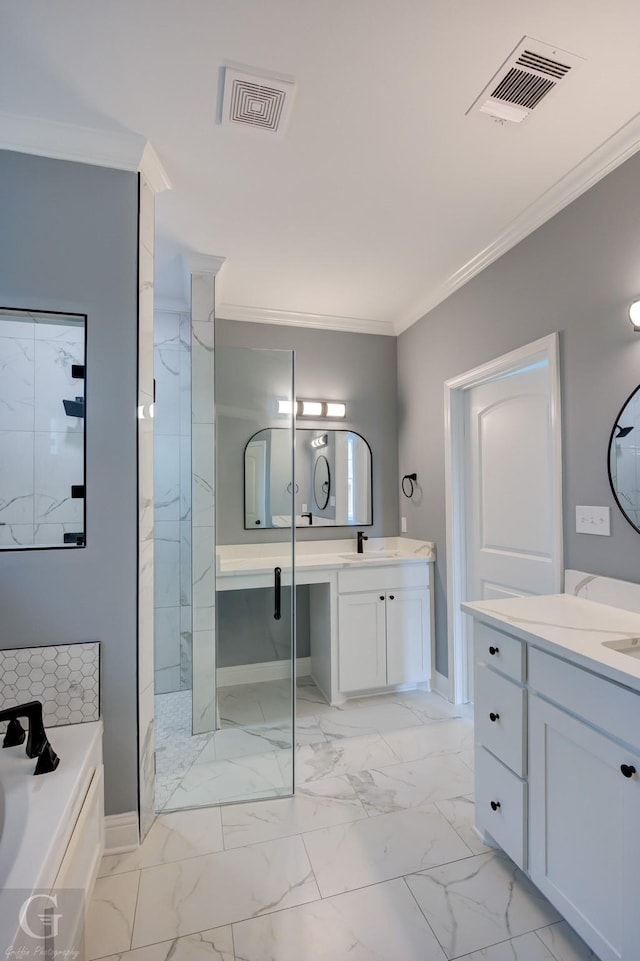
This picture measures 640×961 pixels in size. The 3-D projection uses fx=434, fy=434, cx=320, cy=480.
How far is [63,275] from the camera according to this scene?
5.34 feet

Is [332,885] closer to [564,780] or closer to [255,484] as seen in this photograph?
[564,780]

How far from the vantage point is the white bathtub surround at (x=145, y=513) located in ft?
5.54

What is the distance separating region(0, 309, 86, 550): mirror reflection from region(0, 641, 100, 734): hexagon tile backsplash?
0.39m

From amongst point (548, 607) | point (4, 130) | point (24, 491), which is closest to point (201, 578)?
point (24, 491)

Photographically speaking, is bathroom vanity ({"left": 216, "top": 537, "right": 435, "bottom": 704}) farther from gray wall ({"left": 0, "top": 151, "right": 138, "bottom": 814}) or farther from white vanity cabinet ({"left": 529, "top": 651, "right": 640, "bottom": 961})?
white vanity cabinet ({"left": 529, "top": 651, "right": 640, "bottom": 961})

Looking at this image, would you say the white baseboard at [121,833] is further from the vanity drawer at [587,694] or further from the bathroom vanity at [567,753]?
the vanity drawer at [587,694]

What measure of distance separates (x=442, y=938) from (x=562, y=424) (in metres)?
1.86

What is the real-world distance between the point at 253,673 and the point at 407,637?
105cm

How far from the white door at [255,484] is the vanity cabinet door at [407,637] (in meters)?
0.99

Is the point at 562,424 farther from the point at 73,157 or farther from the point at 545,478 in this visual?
the point at 73,157

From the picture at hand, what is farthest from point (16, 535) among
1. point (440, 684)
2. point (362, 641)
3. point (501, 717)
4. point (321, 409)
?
point (440, 684)

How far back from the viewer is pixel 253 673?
2416mm

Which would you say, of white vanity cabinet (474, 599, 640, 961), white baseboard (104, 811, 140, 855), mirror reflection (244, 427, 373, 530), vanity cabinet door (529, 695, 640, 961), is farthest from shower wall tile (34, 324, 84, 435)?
vanity cabinet door (529, 695, 640, 961)

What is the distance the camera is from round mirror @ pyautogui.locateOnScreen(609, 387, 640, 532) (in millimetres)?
1590
